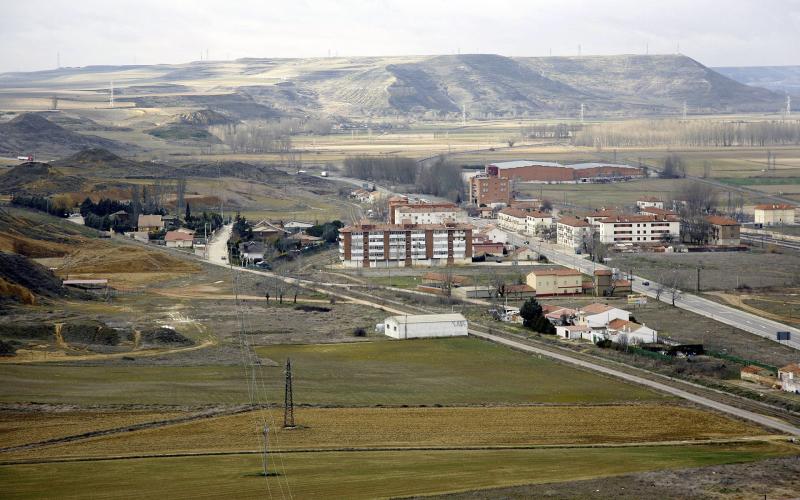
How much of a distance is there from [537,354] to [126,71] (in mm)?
180136

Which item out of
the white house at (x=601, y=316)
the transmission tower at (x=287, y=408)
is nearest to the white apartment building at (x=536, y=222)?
the white house at (x=601, y=316)

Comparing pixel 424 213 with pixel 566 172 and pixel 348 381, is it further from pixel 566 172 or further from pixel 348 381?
pixel 348 381

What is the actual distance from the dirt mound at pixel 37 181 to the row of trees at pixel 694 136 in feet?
154

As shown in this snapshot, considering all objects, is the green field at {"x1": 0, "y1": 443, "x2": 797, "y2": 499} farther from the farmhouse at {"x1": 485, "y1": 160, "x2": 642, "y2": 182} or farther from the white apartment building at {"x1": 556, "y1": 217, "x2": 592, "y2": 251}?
the farmhouse at {"x1": 485, "y1": 160, "x2": 642, "y2": 182}

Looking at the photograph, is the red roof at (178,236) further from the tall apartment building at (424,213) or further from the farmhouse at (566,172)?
the farmhouse at (566,172)

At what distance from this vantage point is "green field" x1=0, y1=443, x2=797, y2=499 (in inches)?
635

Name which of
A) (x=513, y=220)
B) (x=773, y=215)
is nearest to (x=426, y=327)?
(x=513, y=220)

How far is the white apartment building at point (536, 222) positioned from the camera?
49.8 meters

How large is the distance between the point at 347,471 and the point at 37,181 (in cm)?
4444

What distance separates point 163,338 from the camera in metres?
27.6

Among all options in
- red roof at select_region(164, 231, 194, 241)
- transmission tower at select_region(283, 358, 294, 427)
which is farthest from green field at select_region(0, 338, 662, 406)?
red roof at select_region(164, 231, 194, 241)

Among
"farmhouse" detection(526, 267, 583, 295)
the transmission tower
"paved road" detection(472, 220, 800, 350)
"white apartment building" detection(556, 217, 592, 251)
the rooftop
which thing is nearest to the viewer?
the transmission tower

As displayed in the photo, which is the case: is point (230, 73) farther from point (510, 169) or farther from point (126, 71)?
point (510, 169)

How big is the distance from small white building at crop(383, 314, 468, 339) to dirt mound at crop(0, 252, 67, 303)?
9.35 metres
